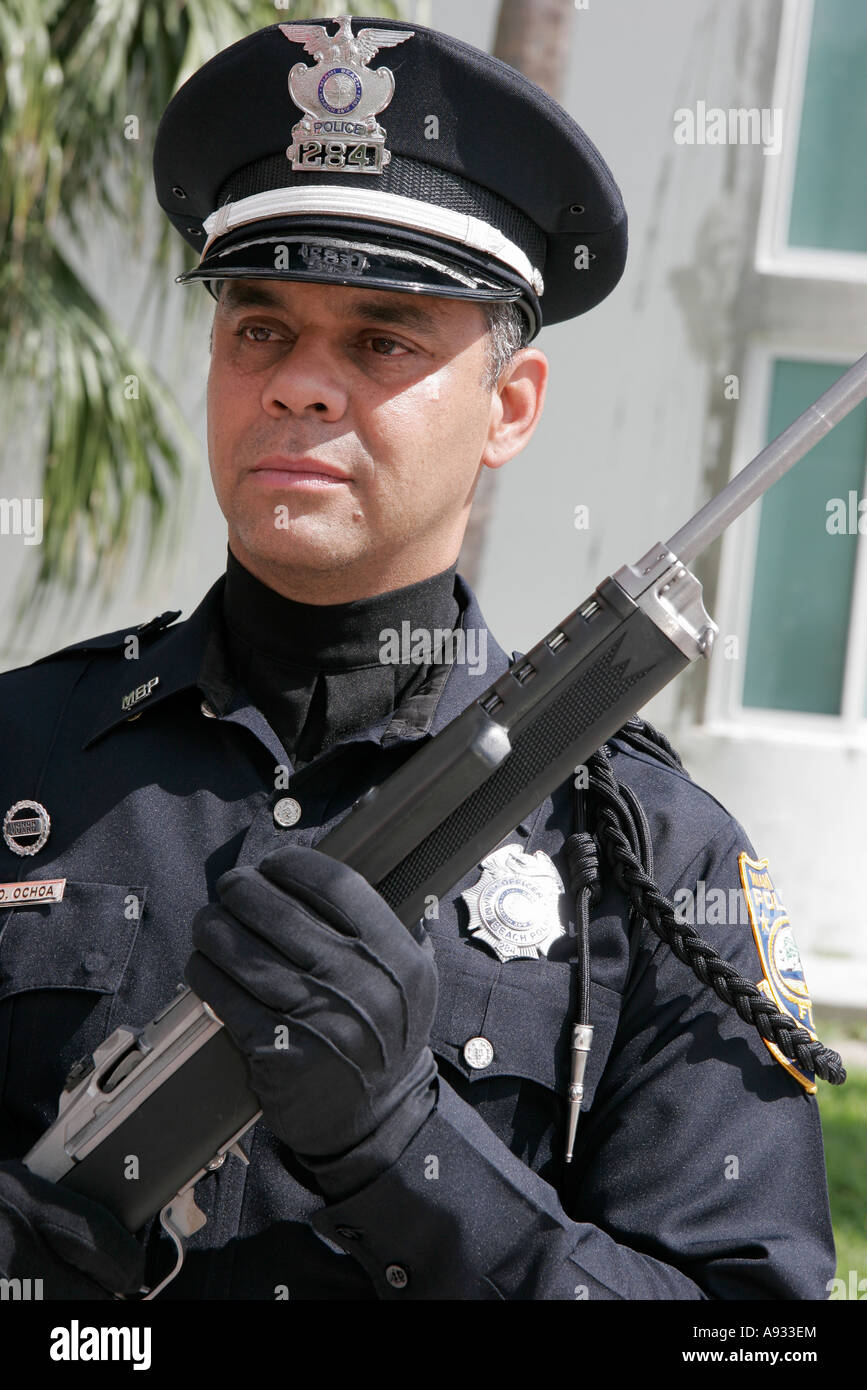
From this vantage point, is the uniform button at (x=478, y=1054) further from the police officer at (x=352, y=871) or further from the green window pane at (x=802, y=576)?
the green window pane at (x=802, y=576)

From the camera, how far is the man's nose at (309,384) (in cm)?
167

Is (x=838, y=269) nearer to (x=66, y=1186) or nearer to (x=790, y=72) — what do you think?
(x=790, y=72)

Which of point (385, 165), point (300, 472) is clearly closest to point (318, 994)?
point (300, 472)

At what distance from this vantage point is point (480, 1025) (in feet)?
5.56

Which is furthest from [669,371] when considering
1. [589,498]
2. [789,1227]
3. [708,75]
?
[789,1227]

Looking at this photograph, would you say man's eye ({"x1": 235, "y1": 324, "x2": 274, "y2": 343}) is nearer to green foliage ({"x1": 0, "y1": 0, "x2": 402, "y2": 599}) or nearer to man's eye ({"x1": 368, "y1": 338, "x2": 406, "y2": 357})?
man's eye ({"x1": 368, "y1": 338, "x2": 406, "y2": 357})

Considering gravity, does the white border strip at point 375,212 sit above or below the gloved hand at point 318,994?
above

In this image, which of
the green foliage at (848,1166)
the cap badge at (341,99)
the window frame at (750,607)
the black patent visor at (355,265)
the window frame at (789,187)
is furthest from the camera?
the window frame at (750,607)

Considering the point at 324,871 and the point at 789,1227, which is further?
the point at 789,1227

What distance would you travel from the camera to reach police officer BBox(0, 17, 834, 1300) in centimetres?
148

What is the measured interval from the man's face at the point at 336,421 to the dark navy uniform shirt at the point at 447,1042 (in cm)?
22

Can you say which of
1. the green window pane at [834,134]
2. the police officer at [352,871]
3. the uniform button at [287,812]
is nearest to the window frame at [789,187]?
the green window pane at [834,134]

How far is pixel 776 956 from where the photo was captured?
1.77m

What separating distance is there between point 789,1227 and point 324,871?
0.64 metres
